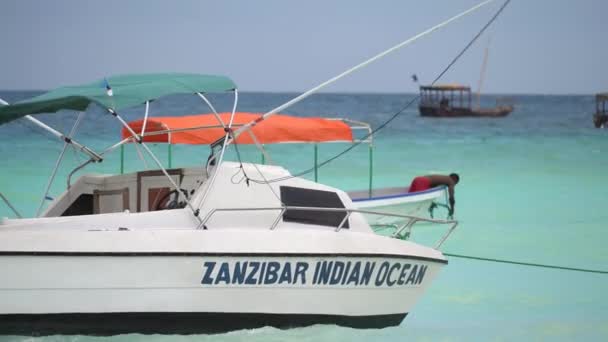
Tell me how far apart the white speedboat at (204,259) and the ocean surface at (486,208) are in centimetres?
28

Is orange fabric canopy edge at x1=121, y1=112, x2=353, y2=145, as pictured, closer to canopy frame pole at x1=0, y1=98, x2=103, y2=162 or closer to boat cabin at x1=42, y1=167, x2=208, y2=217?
boat cabin at x1=42, y1=167, x2=208, y2=217

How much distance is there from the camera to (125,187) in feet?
33.7

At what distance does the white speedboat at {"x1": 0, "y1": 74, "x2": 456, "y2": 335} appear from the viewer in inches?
325

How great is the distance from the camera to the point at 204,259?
848 cm

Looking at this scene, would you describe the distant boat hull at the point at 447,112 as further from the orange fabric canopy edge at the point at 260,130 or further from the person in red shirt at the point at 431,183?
the orange fabric canopy edge at the point at 260,130

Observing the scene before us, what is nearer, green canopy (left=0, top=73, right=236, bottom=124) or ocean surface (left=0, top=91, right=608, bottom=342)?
green canopy (left=0, top=73, right=236, bottom=124)

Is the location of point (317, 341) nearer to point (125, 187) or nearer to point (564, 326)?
point (125, 187)

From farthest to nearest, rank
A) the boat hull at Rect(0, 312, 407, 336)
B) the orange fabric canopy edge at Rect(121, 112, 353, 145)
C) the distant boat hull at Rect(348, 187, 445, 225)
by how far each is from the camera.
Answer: the distant boat hull at Rect(348, 187, 445, 225), the orange fabric canopy edge at Rect(121, 112, 353, 145), the boat hull at Rect(0, 312, 407, 336)

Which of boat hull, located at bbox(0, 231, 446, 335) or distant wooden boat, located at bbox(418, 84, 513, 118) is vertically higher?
boat hull, located at bbox(0, 231, 446, 335)

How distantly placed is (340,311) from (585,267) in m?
7.27

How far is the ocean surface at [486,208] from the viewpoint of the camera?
1108 cm

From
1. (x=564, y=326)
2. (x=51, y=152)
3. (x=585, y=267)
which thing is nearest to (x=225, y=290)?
(x=564, y=326)

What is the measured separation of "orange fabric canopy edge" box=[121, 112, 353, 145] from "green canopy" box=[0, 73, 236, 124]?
16.5ft

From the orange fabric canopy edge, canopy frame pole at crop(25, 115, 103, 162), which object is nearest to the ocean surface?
canopy frame pole at crop(25, 115, 103, 162)
